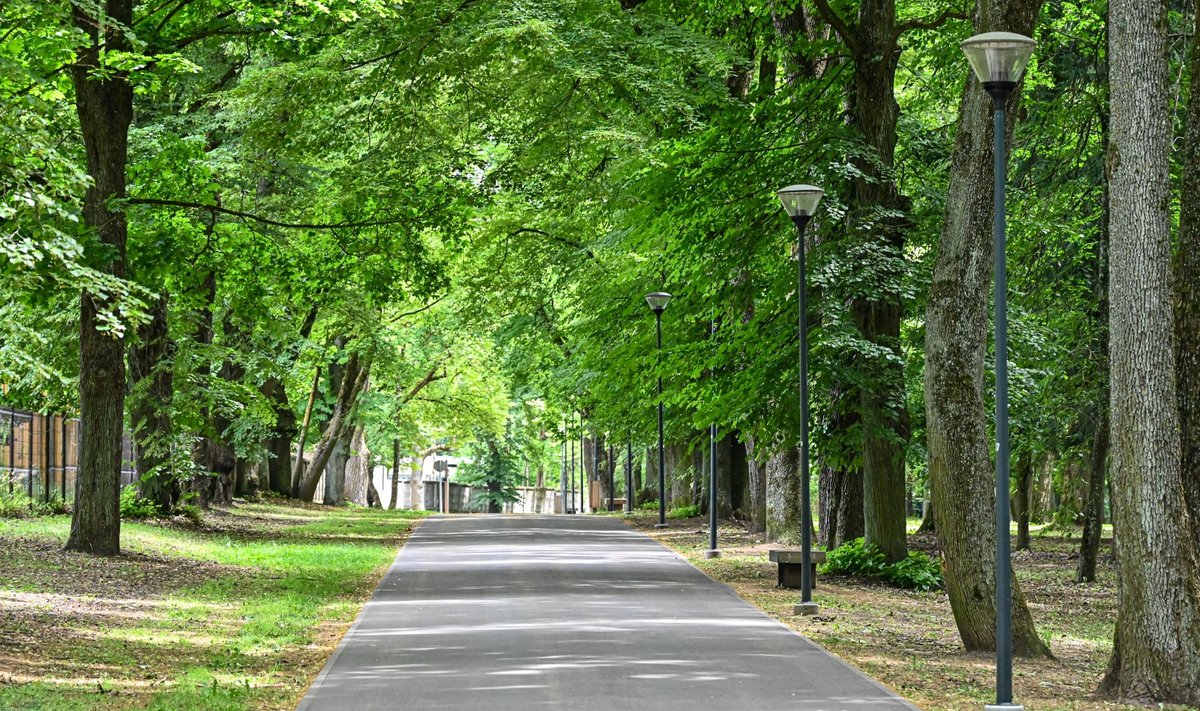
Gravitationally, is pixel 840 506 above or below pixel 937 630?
above

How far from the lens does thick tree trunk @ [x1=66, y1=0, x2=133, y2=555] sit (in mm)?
20109

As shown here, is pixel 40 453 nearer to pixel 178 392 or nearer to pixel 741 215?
pixel 178 392

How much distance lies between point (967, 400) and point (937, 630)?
10.3 feet

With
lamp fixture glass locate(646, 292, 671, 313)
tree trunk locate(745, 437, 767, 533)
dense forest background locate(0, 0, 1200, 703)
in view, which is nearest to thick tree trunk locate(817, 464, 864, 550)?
dense forest background locate(0, 0, 1200, 703)

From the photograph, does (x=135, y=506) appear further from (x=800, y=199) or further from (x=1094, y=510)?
(x=1094, y=510)

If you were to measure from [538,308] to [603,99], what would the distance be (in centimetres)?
1597

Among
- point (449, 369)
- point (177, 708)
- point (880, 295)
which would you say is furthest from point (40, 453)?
point (449, 369)

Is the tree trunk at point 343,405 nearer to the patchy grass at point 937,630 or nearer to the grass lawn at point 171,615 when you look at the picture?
the grass lawn at point 171,615

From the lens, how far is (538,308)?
39.1 metres

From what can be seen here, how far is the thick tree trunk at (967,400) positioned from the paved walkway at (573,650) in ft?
5.14

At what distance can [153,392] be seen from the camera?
88.5ft

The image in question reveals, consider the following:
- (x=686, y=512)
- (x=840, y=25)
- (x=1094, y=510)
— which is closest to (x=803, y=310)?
(x=840, y=25)

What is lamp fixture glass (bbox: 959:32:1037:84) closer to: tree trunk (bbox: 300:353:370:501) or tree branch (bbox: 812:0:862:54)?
tree branch (bbox: 812:0:862:54)

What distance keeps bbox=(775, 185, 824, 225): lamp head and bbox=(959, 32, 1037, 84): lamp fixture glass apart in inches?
237
